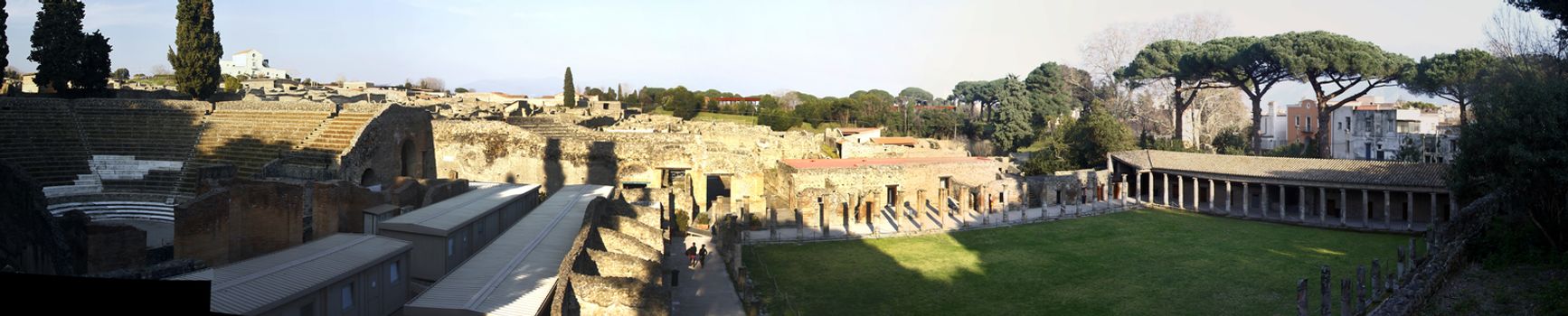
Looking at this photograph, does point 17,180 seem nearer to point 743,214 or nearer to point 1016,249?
point 743,214

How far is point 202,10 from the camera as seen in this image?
29703mm

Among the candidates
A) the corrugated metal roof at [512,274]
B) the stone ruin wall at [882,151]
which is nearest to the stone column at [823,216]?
the corrugated metal roof at [512,274]

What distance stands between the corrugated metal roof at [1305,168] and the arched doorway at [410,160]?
27.4m

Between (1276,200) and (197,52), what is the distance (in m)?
41.5

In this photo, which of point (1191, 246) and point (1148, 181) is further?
point (1148, 181)

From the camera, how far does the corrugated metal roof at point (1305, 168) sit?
2545 centimetres

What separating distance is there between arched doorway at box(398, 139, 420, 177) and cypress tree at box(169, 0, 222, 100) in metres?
11.6

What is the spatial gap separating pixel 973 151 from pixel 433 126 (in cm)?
3220

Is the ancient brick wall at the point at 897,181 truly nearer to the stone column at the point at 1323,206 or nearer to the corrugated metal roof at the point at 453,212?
the stone column at the point at 1323,206

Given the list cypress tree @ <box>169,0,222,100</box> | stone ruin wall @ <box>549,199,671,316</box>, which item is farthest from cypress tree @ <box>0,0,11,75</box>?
stone ruin wall @ <box>549,199,671,316</box>

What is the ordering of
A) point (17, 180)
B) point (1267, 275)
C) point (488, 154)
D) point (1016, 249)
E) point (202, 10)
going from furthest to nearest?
point (202, 10)
point (488, 154)
point (1016, 249)
point (1267, 275)
point (17, 180)

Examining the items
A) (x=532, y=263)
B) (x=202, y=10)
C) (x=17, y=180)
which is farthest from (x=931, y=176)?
(x=202, y=10)

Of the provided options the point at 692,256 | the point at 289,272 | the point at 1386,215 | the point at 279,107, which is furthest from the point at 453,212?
the point at 1386,215

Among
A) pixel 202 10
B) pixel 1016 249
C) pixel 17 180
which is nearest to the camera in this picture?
pixel 17 180
